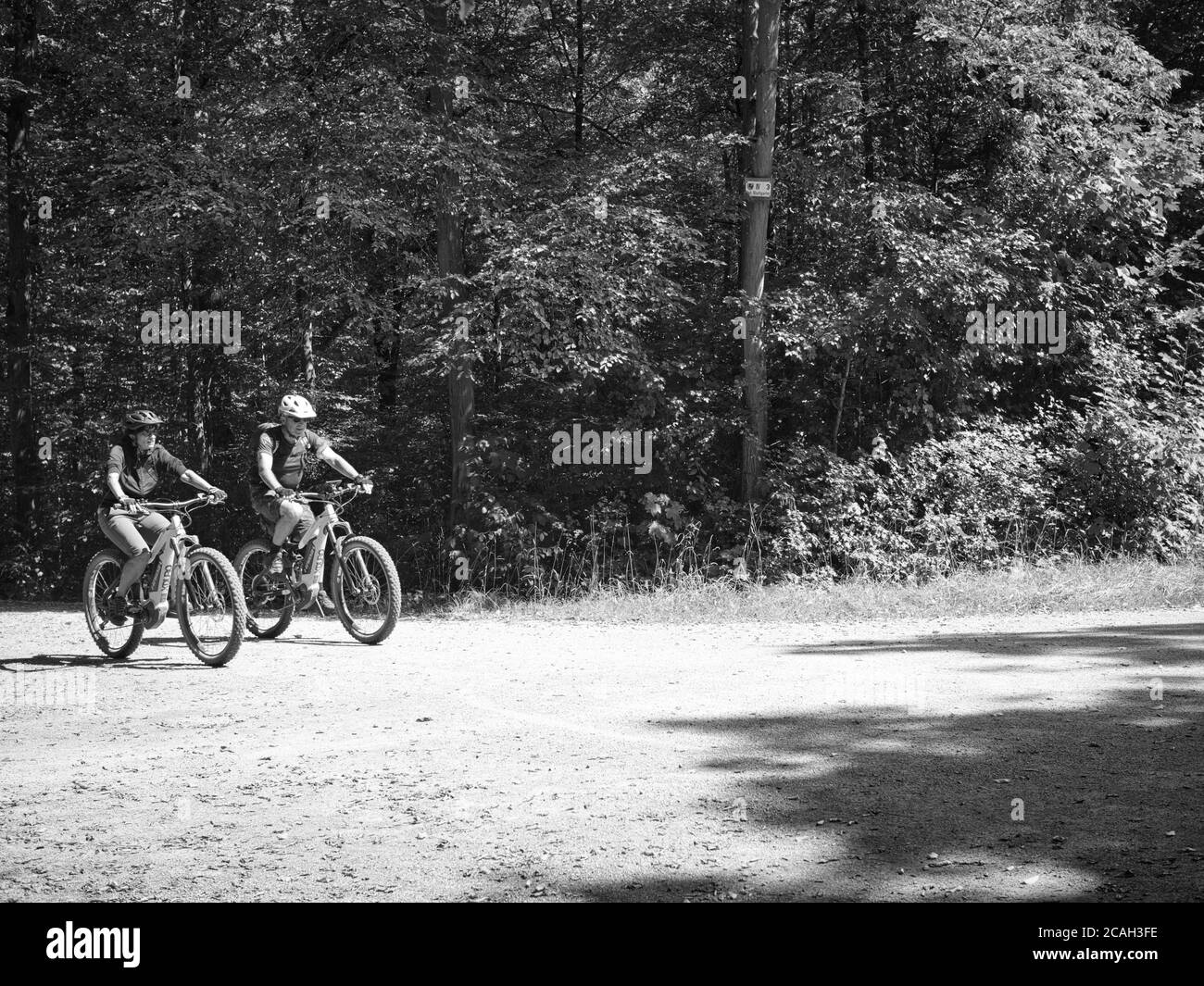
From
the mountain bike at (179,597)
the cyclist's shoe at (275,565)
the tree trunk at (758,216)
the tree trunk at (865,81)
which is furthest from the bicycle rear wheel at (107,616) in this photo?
the tree trunk at (865,81)

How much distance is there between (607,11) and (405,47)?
3.28m

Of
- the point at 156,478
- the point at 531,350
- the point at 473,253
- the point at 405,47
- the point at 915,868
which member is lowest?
the point at 915,868

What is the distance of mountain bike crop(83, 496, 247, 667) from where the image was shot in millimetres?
9742

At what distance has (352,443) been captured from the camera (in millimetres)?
18281

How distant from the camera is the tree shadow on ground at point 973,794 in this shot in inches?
178

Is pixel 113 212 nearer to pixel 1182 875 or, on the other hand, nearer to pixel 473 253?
pixel 473 253

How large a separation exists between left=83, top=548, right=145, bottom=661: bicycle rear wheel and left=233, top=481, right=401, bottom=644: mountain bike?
106 cm

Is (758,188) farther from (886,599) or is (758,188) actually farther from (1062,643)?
(1062,643)

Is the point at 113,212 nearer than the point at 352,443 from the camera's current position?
Yes

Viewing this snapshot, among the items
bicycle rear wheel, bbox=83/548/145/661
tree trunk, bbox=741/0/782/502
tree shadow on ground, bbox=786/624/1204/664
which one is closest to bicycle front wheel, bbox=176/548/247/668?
bicycle rear wheel, bbox=83/548/145/661

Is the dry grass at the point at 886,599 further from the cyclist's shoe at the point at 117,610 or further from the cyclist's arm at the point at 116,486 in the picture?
the cyclist's arm at the point at 116,486

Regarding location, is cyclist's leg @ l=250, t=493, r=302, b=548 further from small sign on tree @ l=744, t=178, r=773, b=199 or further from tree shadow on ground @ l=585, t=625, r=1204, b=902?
small sign on tree @ l=744, t=178, r=773, b=199

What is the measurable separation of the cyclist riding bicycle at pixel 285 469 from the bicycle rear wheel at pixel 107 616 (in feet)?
4.17

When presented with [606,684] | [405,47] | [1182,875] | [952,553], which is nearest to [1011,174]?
[952,553]
